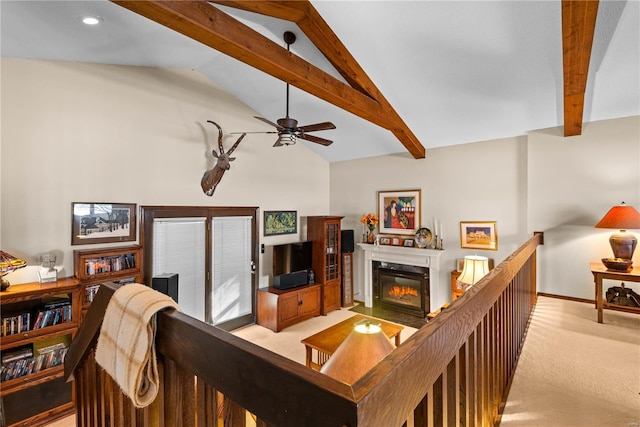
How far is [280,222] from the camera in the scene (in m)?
5.54

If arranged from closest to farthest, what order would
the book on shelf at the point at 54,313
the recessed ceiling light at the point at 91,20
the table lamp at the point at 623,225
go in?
the recessed ceiling light at the point at 91,20 < the book on shelf at the point at 54,313 < the table lamp at the point at 623,225

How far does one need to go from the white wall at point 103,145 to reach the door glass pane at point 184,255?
34cm

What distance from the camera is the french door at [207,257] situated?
13.1 ft

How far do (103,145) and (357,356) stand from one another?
3696mm

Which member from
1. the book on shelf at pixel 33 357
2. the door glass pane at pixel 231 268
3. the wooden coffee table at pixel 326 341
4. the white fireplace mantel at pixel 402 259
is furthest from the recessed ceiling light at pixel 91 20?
the white fireplace mantel at pixel 402 259

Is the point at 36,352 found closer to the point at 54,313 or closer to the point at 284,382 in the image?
the point at 54,313

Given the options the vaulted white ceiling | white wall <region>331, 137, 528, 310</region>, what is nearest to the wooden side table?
white wall <region>331, 137, 528, 310</region>

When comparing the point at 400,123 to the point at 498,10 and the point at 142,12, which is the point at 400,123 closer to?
the point at 498,10

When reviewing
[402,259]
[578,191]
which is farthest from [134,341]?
[402,259]

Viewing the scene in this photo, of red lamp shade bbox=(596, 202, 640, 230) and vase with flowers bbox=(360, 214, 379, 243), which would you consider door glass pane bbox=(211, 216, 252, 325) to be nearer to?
vase with flowers bbox=(360, 214, 379, 243)

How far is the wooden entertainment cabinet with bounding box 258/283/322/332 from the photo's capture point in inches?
191

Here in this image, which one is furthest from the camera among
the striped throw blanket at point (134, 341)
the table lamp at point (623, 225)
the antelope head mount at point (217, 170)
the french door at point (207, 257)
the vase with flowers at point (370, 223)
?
the vase with flowers at point (370, 223)

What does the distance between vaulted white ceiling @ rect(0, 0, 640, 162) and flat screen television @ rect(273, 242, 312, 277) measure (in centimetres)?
247

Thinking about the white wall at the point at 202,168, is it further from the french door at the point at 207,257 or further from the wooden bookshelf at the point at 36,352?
the wooden bookshelf at the point at 36,352
